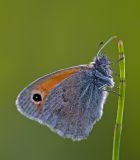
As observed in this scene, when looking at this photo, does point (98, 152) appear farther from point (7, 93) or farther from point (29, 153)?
point (7, 93)

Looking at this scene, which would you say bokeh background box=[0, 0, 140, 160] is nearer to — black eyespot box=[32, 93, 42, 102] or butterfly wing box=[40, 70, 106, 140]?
butterfly wing box=[40, 70, 106, 140]

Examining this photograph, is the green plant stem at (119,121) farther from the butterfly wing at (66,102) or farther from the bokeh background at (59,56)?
the bokeh background at (59,56)

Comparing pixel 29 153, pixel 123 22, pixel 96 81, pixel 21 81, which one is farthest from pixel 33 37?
pixel 96 81

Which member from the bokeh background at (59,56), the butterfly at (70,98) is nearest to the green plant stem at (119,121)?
the butterfly at (70,98)

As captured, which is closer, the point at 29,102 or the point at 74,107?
the point at 29,102

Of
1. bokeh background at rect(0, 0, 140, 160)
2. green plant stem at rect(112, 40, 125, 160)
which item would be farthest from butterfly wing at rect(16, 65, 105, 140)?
bokeh background at rect(0, 0, 140, 160)

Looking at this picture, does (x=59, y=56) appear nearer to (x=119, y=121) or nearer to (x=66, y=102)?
(x=66, y=102)

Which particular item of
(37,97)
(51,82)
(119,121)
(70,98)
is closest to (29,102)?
(37,97)
